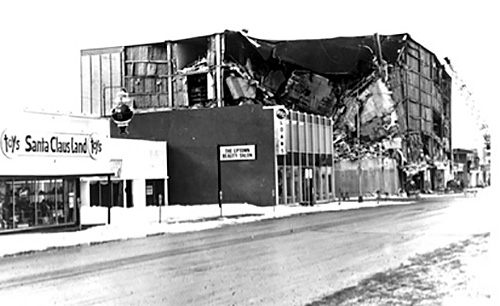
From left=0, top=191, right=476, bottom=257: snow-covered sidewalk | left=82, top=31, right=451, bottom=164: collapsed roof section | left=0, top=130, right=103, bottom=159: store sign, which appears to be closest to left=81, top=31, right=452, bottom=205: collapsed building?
left=82, top=31, right=451, bottom=164: collapsed roof section

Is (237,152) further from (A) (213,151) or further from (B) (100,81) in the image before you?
(B) (100,81)

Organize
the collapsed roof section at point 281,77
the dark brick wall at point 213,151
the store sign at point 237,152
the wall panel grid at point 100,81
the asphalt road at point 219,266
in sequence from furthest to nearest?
1. the wall panel grid at point 100,81
2. the collapsed roof section at point 281,77
3. the store sign at point 237,152
4. the dark brick wall at point 213,151
5. the asphalt road at point 219,266

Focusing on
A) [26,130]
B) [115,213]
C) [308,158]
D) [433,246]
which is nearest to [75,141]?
[26,130]

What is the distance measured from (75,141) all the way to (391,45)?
4506 centimetres

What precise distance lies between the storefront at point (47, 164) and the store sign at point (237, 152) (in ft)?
51.1

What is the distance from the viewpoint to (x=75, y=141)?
26.2 m

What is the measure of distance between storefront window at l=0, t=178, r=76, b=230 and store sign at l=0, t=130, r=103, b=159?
41.6 inches

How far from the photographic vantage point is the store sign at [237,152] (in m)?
44.2

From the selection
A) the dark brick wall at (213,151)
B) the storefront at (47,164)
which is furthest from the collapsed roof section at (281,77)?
the storefront at (47,164)

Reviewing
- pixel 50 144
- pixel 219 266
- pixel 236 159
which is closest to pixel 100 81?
pixel 236 159

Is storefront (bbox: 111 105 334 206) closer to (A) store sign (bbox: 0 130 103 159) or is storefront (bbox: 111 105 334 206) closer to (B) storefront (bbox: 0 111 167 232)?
(B) storefront (bbox: 0 111 167 232)

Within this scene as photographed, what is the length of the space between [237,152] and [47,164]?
21.0 meters

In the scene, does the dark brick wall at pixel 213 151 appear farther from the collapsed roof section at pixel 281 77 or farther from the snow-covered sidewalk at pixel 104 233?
Answer: the collapsed roof section at pixel 281 77

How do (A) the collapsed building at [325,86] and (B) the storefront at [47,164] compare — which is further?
(A) the collapsed building at [325,86]
